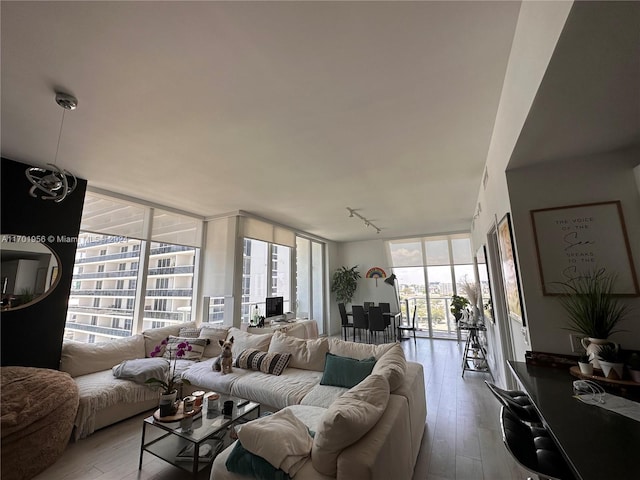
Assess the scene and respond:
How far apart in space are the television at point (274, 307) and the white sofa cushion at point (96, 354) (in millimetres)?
2121

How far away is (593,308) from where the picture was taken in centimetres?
162

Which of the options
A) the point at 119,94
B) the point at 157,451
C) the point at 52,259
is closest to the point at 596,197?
the point at 119,94

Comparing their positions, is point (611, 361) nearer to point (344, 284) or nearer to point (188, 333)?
point (188, 333)

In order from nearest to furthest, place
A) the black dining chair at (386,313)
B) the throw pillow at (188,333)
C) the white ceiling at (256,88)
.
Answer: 1. the white ceiling at (256,88)
2. the throw pillow at (188,333)
3. the black dining chair at (386,313)

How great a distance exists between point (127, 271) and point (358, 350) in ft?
12.5

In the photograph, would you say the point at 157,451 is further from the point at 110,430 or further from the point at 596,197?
the point at 596,197

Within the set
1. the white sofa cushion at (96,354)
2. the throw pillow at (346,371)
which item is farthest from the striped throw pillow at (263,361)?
the white sofa cushion at (96,354)

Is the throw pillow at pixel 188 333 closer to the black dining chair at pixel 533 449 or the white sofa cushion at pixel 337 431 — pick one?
the white sofa cushion at pixel 337 431

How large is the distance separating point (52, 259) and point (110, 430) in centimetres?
210

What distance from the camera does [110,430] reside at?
2738 mm

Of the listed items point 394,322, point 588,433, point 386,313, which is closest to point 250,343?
point 588,433

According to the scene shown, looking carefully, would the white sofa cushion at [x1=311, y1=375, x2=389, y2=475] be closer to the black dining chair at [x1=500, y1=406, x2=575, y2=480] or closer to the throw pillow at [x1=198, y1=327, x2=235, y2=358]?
the black dining chair at [x1=500, y1=406, x2=575, y2=480]

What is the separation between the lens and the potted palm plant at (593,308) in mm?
1593

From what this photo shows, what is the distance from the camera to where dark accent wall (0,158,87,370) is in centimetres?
283
